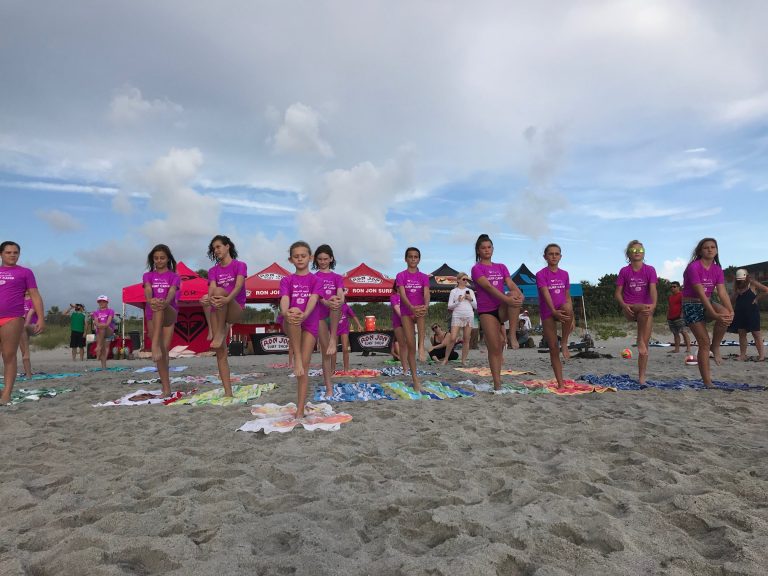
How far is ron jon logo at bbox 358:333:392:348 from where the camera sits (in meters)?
14.8

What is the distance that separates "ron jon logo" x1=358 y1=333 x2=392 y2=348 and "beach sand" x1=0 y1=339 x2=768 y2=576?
34.9 ft

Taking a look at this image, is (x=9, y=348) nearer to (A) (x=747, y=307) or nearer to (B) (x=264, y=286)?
(B) (x=264, y=286)

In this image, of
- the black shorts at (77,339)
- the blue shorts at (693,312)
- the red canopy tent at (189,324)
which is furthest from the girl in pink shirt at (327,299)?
the black shorts at (77,339)

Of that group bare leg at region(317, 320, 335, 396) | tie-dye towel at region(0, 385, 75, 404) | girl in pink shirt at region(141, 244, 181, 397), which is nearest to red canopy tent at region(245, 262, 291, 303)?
tie-dye towel at region(0, 385, 75, 404)

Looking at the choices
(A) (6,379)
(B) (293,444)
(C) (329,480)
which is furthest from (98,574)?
(A) (6,379)

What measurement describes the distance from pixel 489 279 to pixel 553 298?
914 millimetres

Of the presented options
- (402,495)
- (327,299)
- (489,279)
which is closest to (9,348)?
(327,299)

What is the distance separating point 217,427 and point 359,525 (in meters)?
2.32

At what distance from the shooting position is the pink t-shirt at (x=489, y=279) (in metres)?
5.74

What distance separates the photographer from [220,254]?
5.64 metres

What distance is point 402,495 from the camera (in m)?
2.32

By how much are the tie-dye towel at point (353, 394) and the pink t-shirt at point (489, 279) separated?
1.57m

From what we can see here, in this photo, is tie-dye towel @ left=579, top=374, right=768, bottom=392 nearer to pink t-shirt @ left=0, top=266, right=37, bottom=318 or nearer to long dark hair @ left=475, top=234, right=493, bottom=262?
long dark hair @ left=475, top=234, right=493, bottom=262

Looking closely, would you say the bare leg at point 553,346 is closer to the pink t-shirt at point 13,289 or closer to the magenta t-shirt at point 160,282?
the magenta t-shirt at point 160,282
